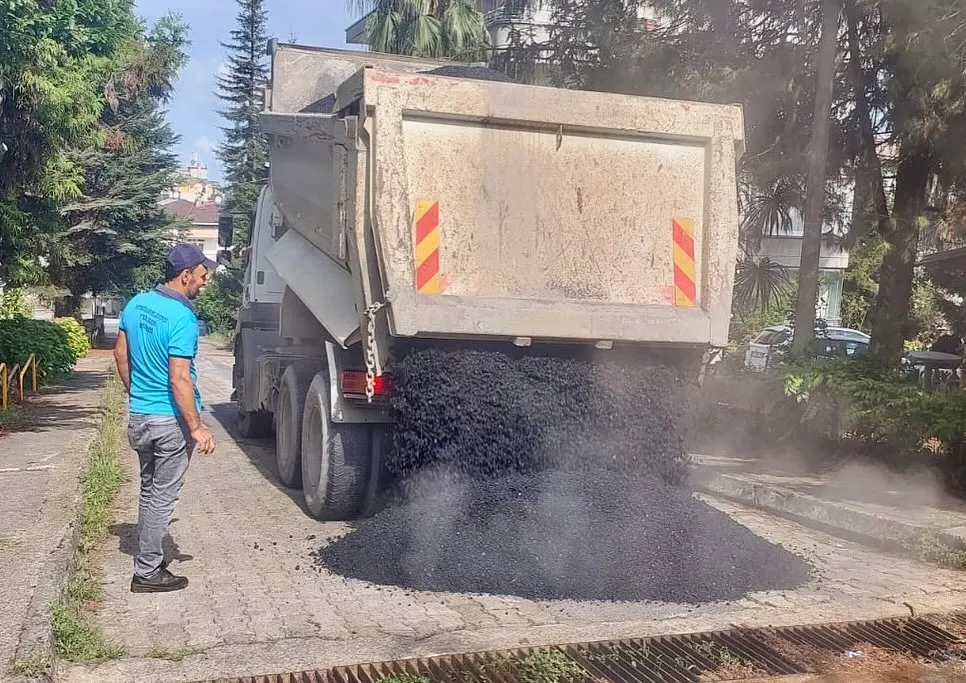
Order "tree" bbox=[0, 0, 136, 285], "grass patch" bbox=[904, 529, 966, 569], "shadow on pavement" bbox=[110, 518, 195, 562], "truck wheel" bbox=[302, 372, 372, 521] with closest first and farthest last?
"shadow on pavement" bbox=[110, 518, 195, 562]
"grass patch" bbox=[904, 529, 966, 569]
"truck wheel" bbox=[302, 372, 372, 521]
"tree" bbox=[0, 0, 136, 285]

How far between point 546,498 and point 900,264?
6621 millimetres

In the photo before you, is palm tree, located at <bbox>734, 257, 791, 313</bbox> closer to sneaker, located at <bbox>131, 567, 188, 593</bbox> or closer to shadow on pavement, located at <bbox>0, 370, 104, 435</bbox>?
sneaker, located at <bbox>131, 567, 188, 593</bbox>

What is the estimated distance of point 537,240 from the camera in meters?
6.00

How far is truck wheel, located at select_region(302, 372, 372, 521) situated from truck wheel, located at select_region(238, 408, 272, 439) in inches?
159

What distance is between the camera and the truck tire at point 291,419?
7703 mm

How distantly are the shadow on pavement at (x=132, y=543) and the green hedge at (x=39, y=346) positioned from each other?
879cm

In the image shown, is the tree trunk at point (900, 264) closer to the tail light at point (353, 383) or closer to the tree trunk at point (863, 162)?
the tree trunk at point (863, 162)

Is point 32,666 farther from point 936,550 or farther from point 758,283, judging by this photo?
point 758,283

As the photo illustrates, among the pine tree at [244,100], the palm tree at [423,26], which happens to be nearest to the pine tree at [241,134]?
the pine tree at [244,100]

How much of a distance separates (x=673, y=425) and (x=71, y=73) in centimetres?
767

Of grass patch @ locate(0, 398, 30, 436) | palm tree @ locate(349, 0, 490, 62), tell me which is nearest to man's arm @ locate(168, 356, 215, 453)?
grass patch @ locate(0, 398, 30, 436)

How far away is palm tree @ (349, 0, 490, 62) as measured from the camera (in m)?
19.0

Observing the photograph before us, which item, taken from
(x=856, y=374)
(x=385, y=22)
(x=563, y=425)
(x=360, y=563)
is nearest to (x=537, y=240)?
(x=563, y=425)

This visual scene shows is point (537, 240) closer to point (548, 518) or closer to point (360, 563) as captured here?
point (548, 518)
